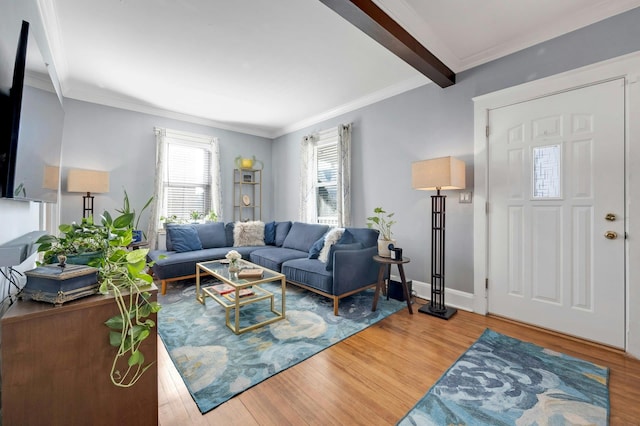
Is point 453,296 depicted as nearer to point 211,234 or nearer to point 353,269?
point 353,269

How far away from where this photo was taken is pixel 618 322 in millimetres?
2055

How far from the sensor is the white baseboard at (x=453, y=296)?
281 cm

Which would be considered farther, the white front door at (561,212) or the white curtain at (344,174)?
the white curtain at (344,174)

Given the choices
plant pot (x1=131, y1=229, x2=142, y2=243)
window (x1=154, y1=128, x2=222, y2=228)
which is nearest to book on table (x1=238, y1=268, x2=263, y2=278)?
plant pot (x1=131, y1=229, x2=142, y2=243)

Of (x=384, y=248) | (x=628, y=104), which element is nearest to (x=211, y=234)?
(x=384, y=248)

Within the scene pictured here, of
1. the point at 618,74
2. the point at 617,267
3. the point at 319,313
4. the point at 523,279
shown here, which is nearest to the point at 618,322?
the point at 617,267

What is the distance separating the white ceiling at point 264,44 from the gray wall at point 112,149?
0.24 m

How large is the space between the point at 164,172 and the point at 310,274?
3.19 metres

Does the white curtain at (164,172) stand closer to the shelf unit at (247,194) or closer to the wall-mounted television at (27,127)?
the shelf unit at (247,194)

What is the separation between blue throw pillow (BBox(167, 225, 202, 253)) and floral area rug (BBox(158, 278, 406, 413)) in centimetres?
80

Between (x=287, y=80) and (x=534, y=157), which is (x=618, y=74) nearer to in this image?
(x=534, y=157)

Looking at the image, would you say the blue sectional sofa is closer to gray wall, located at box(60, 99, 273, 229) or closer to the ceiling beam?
gray wall, located at box(60, 99, 273, 229)

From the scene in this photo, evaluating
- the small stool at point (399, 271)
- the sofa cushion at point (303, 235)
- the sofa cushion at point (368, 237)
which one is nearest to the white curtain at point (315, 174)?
the sofa cushion at point (303, 235)

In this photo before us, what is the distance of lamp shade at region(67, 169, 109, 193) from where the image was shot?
340 centimetres
